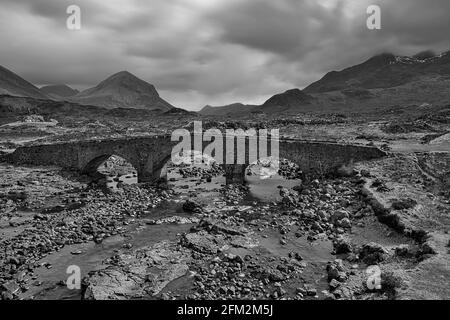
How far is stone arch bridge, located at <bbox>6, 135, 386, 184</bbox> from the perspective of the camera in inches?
1226

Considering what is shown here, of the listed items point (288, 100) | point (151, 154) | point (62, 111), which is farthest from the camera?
point (288, 100)

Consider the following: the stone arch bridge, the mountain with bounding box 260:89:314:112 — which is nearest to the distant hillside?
→ the mountain with bounding box 260:89:314:112

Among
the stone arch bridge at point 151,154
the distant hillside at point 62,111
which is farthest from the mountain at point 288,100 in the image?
the stone arch bridge at point 151,154

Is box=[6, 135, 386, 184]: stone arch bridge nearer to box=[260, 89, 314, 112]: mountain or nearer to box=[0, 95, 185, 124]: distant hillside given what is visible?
box=[0, 95, 185, 124]: distant hillside

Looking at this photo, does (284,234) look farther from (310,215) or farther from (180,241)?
(180,241)

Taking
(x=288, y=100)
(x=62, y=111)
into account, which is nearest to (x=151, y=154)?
(x=62, y=111)

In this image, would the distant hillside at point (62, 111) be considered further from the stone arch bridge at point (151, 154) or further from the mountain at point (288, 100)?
the stone arch bridge at point (151, 154)

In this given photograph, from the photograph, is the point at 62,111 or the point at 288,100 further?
the point at 288,100

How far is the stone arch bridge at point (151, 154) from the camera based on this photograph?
31.1m

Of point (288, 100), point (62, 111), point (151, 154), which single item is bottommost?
point (151, 154)

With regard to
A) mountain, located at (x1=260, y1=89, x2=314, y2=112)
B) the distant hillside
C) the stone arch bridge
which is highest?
mountain, located at (x1=260, y1=89, x2=314, y2=112)

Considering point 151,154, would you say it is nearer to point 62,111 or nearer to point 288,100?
point 62,111

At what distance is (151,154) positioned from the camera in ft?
119

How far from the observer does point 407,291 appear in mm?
13039
